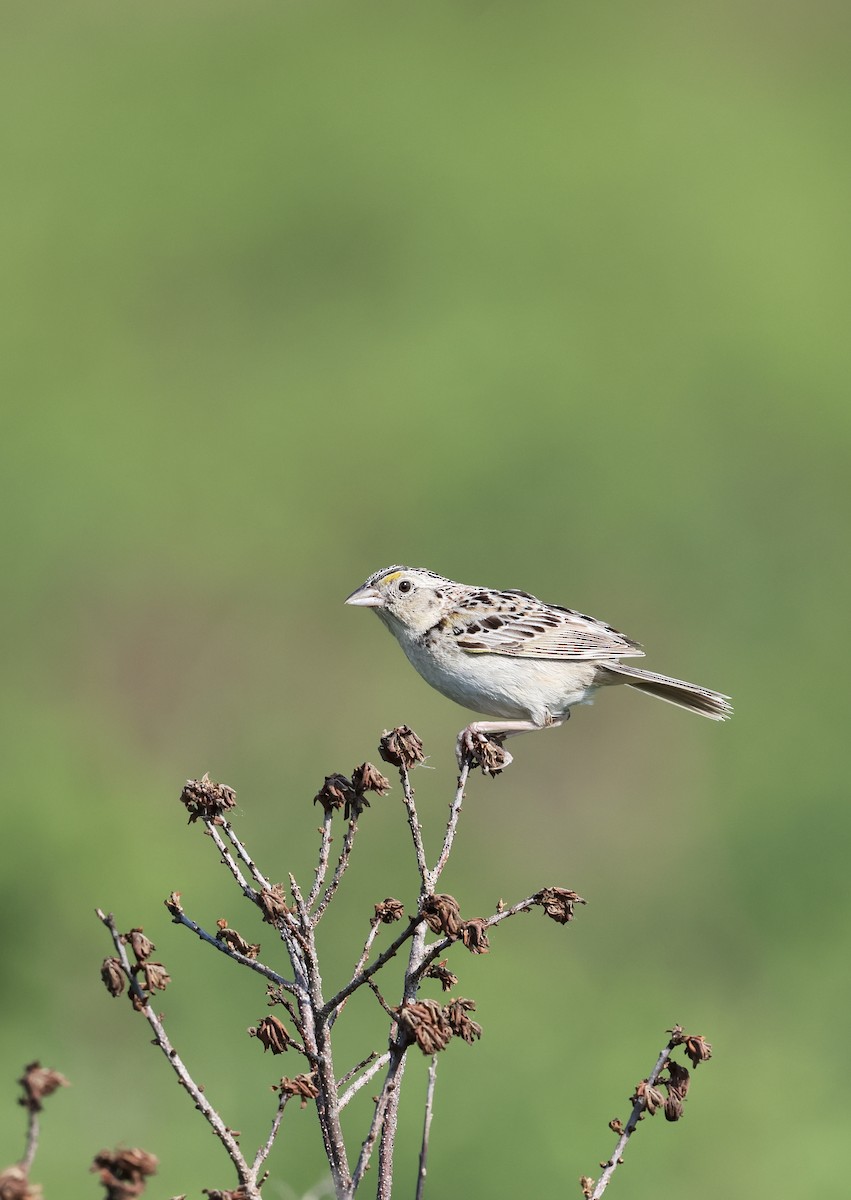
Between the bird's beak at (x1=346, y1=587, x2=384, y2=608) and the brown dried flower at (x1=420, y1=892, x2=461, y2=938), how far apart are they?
116 inches

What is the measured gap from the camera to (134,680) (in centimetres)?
1349

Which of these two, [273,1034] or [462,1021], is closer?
[462,1021]

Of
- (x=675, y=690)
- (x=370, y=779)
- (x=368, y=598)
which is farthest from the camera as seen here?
(x=675, y=690)

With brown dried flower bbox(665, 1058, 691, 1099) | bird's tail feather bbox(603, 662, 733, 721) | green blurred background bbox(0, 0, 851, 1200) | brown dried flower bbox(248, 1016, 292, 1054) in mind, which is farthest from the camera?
green blurred background bbox(0, 0, 851, 1200)

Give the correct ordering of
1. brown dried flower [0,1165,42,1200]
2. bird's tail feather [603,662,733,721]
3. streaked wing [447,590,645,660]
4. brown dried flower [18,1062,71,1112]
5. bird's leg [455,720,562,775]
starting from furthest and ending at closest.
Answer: bird's tail feather [603,662,733,721], streaked wing [447,590,645,660], bird's leg [455,720,562,775], brown dried flower [18,1062,71,1112], brown dried flower [0,1165,42,1200]

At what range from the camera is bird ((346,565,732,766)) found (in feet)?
20.7

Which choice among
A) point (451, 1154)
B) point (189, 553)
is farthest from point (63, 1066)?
point (189, 553)

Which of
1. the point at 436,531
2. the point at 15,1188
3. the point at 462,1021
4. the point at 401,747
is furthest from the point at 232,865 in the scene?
the point at 436,531

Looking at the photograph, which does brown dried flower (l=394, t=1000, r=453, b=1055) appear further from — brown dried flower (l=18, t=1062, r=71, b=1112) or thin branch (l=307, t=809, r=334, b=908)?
brown dried flower (l=18, t=1062, r=71, b=1112)

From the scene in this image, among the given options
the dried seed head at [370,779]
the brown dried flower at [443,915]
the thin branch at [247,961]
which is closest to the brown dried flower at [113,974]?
the thin branch at [247,961]

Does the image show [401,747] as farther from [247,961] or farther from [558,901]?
[247,961]

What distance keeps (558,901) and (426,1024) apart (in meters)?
0.61

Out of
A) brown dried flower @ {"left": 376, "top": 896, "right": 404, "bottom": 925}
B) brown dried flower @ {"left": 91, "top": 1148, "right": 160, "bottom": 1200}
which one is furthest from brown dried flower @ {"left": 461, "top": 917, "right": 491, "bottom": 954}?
brown dried flower @ {"left": 91, "top": 1148, "right": 160, "bottom": 1200}

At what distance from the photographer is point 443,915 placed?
3531 mm
